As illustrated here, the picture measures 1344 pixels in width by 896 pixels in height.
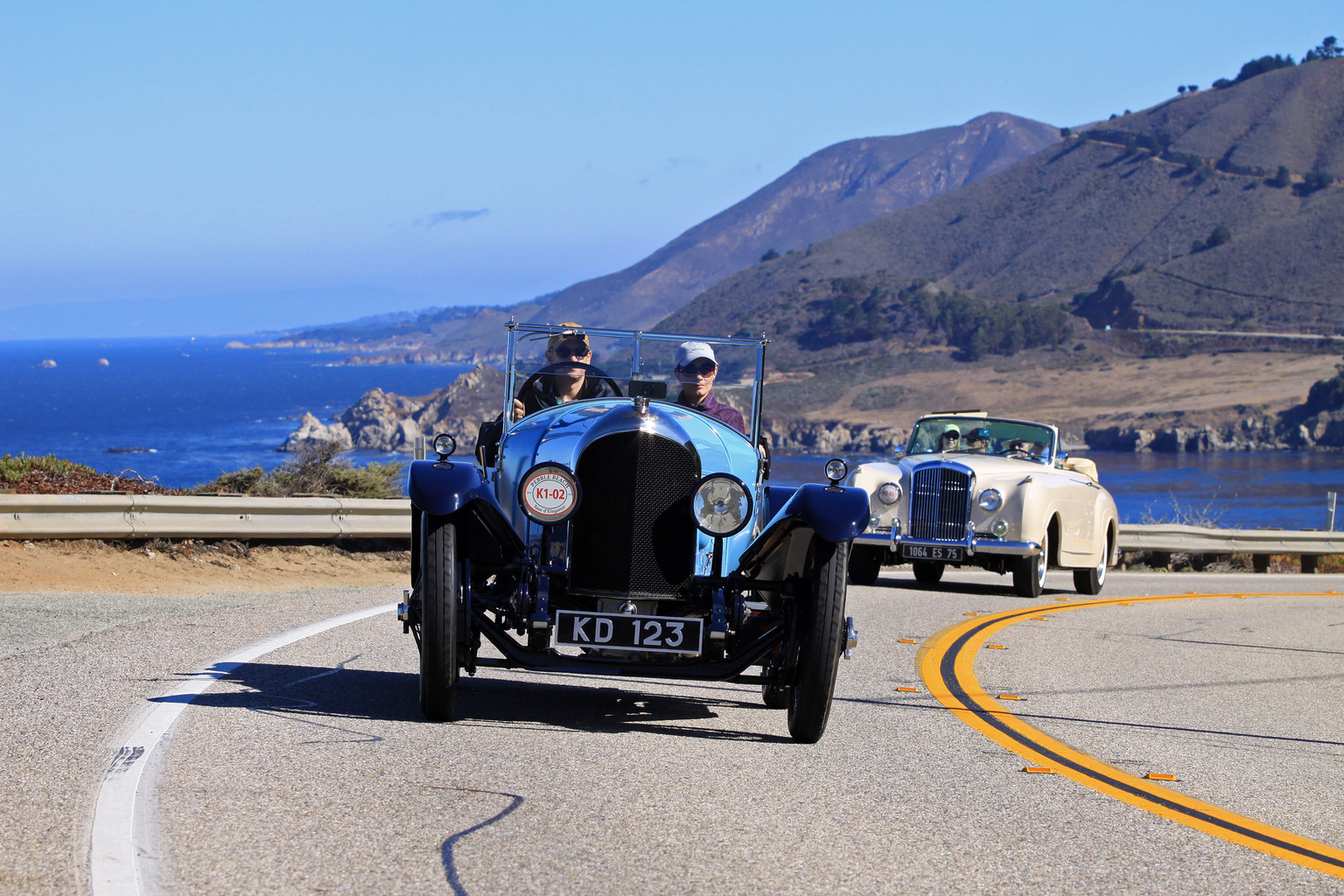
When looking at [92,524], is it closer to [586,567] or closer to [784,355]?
[586,567]

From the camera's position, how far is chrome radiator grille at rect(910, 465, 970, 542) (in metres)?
12.9

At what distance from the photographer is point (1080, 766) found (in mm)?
Result: 5395

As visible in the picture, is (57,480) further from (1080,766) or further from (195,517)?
(1080,766)

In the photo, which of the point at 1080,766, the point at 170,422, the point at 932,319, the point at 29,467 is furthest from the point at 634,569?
the point at 932,319

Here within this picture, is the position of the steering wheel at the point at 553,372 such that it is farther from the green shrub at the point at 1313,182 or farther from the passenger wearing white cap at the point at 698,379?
the green shrub at the point at 1313,182

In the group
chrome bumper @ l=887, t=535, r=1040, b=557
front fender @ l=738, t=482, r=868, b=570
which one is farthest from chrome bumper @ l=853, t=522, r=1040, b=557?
front fender @ l=738, t=482, r=868, b=570

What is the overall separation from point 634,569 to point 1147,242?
554ft

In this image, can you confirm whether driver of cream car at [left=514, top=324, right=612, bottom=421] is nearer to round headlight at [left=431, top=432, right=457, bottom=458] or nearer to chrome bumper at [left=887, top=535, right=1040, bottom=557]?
round headlight at [left=431, top=432, right=457, bottom=458]

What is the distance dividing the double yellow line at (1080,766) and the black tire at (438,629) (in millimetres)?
2442

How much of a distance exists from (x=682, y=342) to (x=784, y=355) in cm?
14517

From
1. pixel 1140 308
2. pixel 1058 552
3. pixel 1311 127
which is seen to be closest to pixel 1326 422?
pixel 1140 308

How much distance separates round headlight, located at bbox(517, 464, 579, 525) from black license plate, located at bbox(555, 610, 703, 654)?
440 mm

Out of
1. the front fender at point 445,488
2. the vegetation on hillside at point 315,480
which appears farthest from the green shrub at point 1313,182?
the front fender at point 445,488

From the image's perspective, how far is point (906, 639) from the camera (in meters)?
9.21
